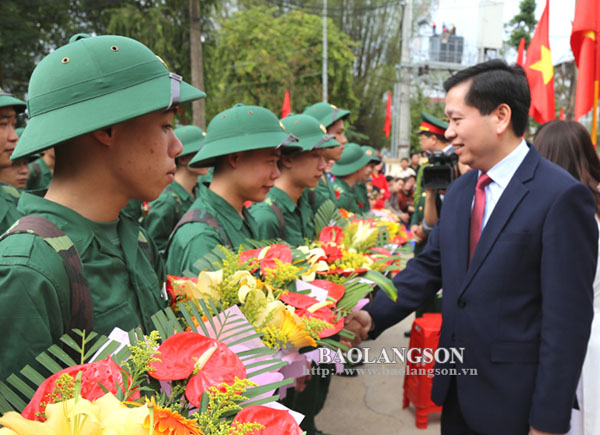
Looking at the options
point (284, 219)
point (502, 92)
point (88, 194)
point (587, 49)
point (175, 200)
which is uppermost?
point (587, 49)

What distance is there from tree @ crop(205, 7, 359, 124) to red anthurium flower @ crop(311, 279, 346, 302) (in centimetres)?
2012

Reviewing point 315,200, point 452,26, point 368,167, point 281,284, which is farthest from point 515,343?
point 452,26

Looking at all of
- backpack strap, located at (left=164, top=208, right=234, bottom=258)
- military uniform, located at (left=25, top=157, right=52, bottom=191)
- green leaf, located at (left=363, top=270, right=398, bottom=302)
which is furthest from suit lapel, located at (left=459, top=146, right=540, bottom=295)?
military uniform, located at (left=25, top=157, right=52, bottom=191)

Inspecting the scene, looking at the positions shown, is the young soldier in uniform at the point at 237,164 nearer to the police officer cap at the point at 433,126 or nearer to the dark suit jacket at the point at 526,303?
the dark suit jacket at the point at 526,303

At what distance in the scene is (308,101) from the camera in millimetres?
23016

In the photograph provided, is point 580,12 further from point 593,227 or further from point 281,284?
point 281,284

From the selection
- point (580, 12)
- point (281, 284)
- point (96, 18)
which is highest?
point (96, 18)

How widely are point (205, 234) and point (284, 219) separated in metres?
1.35

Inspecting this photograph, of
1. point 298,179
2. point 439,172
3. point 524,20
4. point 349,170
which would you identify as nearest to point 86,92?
point 298,179

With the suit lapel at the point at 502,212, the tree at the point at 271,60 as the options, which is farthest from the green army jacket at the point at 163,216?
the tree at the point at 271,60

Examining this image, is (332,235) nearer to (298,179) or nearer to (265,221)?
(265,221)

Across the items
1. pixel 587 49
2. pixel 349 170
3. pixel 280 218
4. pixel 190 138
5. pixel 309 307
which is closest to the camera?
pixel 309 307

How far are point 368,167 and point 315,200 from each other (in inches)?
116

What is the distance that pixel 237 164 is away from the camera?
9.14 ft
